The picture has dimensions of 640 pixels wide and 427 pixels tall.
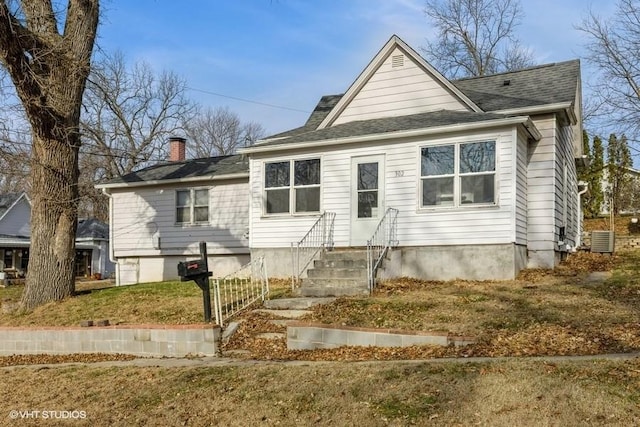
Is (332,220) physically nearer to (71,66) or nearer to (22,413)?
(71,66)

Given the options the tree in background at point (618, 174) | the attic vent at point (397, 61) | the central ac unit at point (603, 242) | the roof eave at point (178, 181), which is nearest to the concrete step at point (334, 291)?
the attic vent at point (397, 61)

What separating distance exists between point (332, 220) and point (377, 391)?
26.5 ft

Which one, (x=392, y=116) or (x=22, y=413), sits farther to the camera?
(x=392, y=116)

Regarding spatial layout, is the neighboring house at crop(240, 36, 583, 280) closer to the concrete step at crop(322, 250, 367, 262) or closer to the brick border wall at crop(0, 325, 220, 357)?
the concrete step at crop(322, 250, 367, 262)

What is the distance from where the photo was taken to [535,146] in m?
13.3

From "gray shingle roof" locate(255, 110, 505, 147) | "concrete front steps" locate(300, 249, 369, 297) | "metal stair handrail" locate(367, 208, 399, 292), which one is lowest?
"concrete front steps" locate(300, 249, 369, 297)

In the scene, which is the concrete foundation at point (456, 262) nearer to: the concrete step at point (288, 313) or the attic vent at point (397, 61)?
the concrete step at point (288, 313)

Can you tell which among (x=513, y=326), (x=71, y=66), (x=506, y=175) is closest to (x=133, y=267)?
(x=71, y=66)

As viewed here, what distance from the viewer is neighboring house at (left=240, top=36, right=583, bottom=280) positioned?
11.9 metres

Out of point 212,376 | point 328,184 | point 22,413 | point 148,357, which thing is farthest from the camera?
point 328,184

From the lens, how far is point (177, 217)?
1883 centimetres

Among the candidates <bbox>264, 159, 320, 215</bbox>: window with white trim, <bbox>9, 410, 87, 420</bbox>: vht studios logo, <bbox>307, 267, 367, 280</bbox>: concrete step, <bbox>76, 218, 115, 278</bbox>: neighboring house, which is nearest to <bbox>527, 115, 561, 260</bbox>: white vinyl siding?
<bbox>307, 267, 367, 280</bbox>: concrete step

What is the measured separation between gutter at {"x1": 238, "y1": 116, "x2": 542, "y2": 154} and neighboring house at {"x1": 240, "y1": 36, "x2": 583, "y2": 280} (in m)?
0.02

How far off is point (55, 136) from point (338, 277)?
733 cm
